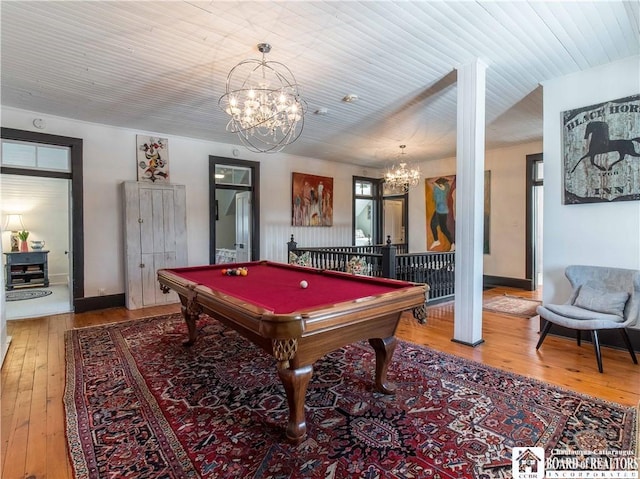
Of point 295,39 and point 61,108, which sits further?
point 61,108

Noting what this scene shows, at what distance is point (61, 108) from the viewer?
Answer: 4.42 meters

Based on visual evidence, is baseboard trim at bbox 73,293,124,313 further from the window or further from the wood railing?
the wood railing

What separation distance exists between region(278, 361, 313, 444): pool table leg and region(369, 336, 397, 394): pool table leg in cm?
69

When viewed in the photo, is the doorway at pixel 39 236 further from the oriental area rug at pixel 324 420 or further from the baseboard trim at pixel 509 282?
the baseboard trim at pixel 509 282

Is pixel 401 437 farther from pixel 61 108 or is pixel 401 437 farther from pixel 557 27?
pixel 61 108

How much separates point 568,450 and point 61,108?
20.5 ft

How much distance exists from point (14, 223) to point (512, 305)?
33.5ft

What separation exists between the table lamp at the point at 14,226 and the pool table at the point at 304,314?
6.86m

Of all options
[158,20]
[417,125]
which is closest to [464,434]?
[158,20]

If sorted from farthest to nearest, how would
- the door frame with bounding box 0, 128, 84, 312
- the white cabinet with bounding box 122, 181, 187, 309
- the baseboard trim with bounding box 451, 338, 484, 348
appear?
1. the white cabinet with bounding box 122, 181, 187, 309
2. the door frame with bounding box 0, 128, 84, 312
3. the baseboard trim with bounding box 451, 338, 484, 348

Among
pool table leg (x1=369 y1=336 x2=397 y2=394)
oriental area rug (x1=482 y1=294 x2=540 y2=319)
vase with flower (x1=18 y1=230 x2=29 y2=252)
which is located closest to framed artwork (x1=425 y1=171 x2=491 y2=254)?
oriental area rug (x1=482 y1=294 x2=540 y2=319)

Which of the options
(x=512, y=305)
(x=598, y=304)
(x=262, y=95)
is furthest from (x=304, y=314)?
(x=512, y=305)

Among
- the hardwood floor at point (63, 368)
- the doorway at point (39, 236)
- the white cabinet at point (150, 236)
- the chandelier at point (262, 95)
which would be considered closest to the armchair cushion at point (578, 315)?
the hardwood floor at point (63, 368)

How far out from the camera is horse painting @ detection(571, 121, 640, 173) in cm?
322
